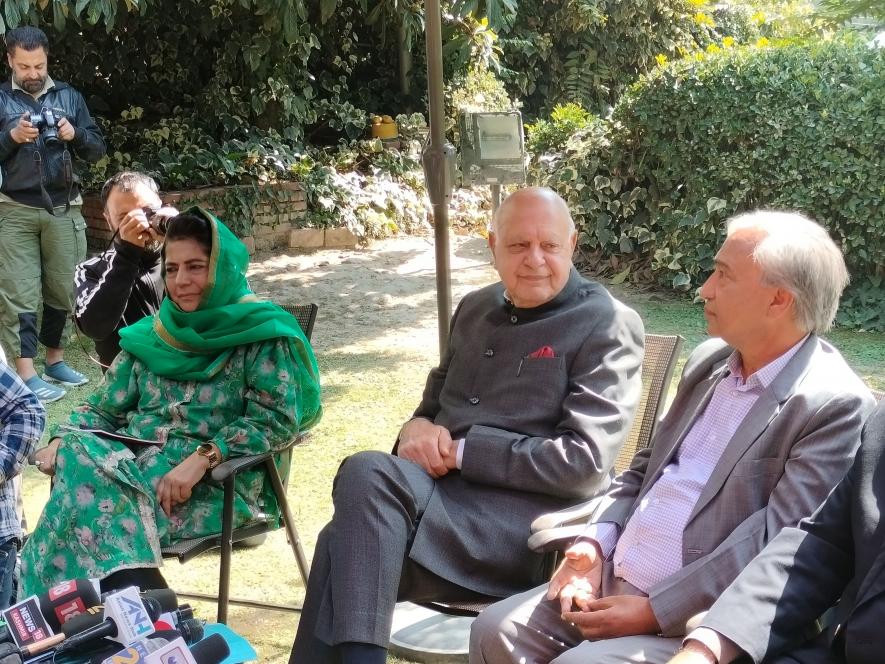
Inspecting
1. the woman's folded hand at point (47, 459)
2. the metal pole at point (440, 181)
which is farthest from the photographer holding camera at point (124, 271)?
the metal pole at point (440, 181)

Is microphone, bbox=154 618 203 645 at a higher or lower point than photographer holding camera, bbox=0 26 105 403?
lower

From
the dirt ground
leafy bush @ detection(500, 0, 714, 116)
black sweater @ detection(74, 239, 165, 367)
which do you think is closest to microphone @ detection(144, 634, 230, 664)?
black sweater @ detection(74, 239, 165, 367)

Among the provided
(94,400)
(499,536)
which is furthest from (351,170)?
(499,536)

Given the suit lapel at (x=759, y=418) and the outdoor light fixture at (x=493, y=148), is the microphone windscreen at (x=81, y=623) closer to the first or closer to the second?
the suit lapel at (x=759, y=418)

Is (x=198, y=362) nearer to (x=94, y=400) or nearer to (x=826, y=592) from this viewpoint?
(x=94, y=400)

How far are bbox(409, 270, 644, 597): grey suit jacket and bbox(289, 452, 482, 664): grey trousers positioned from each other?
0.19ft

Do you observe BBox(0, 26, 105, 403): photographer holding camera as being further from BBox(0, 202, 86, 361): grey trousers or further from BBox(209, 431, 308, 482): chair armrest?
BBox(209, 431, 308, 482): chair armrest

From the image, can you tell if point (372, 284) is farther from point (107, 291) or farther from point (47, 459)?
point (47, 459)

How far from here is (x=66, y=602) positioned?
2.04 meters

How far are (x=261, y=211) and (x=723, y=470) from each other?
8.76 m

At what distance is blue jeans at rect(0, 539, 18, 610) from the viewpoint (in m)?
2.72

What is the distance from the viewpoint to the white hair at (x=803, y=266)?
2.22 meters

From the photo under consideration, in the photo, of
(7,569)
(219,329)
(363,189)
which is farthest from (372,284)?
(7,569)

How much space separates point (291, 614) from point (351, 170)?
8665 mm
